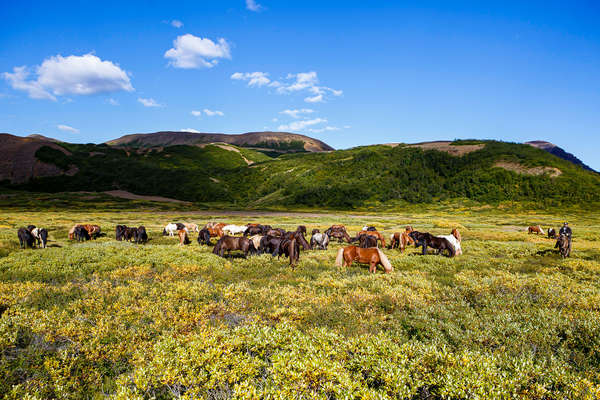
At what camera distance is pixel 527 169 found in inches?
3738

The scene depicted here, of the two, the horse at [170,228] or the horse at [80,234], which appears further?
the horse at [170,228]

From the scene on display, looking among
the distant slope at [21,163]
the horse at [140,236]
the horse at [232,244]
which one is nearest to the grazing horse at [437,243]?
the horse at [232,244]

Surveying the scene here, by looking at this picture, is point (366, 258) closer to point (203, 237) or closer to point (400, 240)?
point (400, 240)

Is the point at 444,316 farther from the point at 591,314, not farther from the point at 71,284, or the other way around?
the point at 71,284

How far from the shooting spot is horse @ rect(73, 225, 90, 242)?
26.4 meters

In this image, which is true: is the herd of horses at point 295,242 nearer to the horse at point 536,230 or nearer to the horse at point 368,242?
the horse at point 368,242

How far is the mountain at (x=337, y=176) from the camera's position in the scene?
90.2 metres

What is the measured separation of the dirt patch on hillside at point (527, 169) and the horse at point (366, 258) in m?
108

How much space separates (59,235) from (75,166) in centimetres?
15406

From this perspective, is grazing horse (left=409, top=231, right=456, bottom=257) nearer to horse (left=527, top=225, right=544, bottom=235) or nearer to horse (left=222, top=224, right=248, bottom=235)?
horse (left=222, top=224, right=248, bottom=235)

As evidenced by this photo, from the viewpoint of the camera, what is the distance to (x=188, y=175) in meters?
154

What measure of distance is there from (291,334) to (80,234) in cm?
2932

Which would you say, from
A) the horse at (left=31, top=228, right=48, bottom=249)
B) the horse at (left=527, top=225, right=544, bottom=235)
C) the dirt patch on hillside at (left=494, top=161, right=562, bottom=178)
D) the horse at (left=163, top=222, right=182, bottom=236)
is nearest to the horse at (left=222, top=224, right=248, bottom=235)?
the horse at (left=163, top=222, right=182, bottom=236)

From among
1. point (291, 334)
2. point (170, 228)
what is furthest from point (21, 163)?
point (291, 334)
